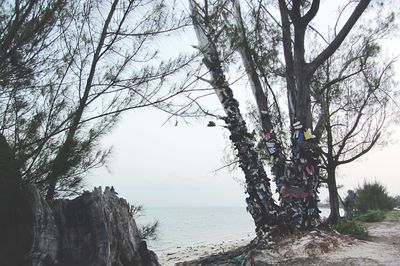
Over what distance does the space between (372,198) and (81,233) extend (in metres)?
13.6

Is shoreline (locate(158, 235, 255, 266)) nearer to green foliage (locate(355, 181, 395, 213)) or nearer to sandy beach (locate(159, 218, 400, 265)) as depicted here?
sandy beach (locate(159, 218, 400, 265))

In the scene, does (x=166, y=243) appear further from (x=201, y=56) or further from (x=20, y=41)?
(x=20, y=41)

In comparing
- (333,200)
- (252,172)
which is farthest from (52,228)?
(333,200)

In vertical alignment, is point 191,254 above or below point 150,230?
below

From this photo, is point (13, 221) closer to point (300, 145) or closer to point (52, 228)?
point (52, 228)

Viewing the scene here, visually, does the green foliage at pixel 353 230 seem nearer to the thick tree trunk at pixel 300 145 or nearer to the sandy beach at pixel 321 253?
the sandy beach at pixel 321 253

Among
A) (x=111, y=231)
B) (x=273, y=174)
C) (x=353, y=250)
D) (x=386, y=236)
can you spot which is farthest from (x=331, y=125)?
(x=111, y=231)

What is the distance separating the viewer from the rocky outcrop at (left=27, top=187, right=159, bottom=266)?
3.08m

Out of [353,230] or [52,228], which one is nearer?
[52,228]

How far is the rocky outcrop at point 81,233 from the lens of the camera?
3.08m

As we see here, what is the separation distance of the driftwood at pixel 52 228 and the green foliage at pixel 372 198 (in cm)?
1306

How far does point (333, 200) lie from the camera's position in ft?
37.1

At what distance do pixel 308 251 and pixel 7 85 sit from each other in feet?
14.0

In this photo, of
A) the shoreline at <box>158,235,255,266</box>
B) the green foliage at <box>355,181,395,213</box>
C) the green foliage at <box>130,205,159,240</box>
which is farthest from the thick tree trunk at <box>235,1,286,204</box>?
the green foliage at <box>355,181,395,213</box>
